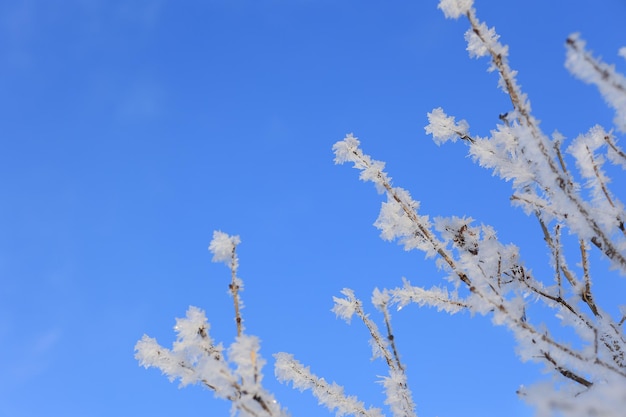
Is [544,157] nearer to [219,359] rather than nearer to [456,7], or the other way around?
[456,7]

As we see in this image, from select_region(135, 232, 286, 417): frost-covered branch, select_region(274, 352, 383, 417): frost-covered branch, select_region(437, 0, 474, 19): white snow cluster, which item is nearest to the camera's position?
select_region(135, 232, 286, 417): frost-covered branch

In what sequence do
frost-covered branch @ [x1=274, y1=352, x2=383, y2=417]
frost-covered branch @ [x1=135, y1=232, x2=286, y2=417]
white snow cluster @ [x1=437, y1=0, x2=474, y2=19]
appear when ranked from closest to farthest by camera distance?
frost-covered branch @ [x1=135, y1=232, x2=286, y2=417]
white snow cluster @ [x1=437, y1=0, x2=474, y2=19]
frost-covered branch @ [x1=274, y1=352, x2=383, y2=417]

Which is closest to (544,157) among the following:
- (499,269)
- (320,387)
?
(499,269)

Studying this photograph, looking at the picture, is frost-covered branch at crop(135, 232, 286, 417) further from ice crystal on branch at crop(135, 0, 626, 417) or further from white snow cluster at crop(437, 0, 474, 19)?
white snow cluster at crop(437, 0, 474, 19)

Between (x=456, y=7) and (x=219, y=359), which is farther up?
(x=456, y=7)

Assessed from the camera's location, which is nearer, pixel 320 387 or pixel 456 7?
pixel 456 7

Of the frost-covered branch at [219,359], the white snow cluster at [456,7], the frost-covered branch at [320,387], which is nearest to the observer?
the frost-covered branch at [219,359]

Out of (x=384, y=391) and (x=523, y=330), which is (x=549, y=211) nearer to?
(x=523, y=330)

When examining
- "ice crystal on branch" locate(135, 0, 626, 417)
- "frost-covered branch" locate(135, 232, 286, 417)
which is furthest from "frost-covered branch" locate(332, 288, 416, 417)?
"frost-covered branch" locate(135, 232, 286, 417)

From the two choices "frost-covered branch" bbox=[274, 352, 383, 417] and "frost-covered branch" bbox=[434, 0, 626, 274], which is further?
"frost-covered branch" bbox=[274, 352, 383, 417]

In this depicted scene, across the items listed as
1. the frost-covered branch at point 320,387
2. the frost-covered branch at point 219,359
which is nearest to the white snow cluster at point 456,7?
the frost-covered branch at point 219,359

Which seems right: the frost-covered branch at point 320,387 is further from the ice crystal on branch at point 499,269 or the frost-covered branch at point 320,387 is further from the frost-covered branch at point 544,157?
the frost-covered branch at point 544,157

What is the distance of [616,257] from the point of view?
1807mm

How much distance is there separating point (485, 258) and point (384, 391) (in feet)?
2.84
